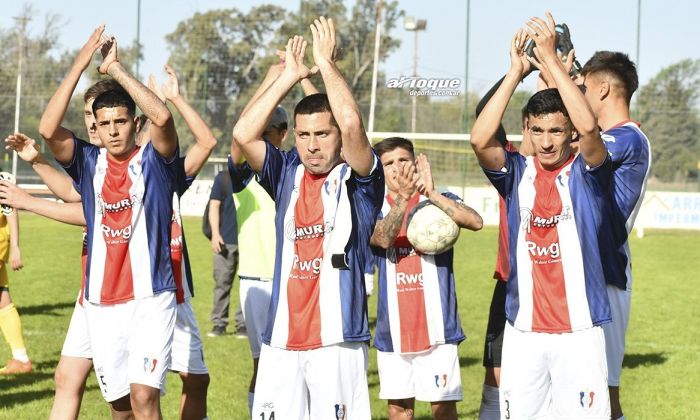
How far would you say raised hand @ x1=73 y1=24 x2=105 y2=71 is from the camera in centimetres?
545

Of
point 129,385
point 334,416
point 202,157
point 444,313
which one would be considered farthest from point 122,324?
point 444,313

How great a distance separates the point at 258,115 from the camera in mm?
4891

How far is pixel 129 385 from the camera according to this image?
567cm

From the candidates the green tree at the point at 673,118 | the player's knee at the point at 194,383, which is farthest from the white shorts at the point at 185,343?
the green tree at the point at 673,118

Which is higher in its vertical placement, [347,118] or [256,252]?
[347,118]

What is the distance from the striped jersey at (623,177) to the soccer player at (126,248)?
2.47 metres

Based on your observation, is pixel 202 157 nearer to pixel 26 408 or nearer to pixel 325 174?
pixel 325 174

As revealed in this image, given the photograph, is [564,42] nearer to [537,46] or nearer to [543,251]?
[537,46]

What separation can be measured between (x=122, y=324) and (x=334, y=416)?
1.50 m

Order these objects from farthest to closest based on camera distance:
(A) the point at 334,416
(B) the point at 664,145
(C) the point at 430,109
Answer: (B) the point at 664,145 → (C) the point at 430,109 → (A) the point at 334,416

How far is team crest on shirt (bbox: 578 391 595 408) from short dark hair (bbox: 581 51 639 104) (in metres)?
1.76

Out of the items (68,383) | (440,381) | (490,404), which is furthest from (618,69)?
(68,383)

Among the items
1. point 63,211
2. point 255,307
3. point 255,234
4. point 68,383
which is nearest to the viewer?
point 68,383

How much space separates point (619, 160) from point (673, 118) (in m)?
29.6
